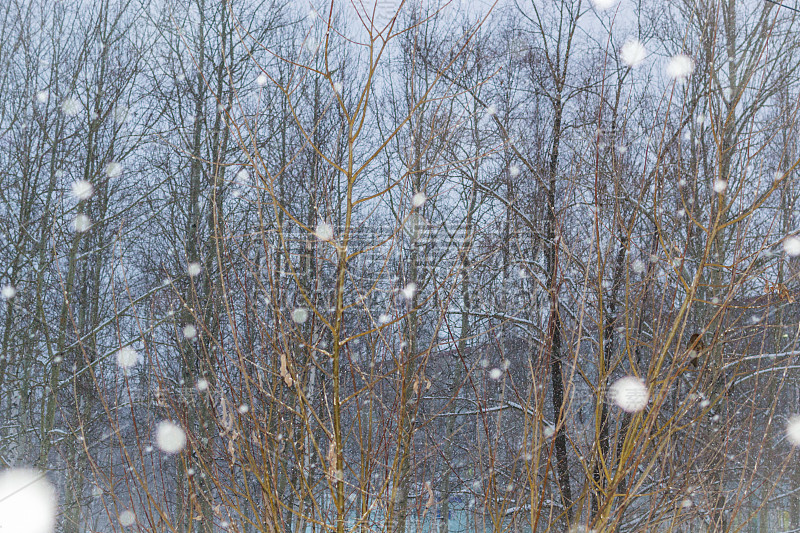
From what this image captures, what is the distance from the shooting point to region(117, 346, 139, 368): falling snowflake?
5.64ft

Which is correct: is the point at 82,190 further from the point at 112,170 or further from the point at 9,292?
the point at 9,292

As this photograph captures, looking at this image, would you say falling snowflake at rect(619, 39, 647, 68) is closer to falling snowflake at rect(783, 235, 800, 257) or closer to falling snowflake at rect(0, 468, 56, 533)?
falling snowflake at rect(783, 235, 800, 257)

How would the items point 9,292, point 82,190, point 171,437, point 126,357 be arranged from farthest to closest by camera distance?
point 82,190
point 9,292
point 171,437
point 126,357

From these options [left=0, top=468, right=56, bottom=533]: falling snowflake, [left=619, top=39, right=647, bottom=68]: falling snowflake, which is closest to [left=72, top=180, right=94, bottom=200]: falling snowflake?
[left=0, top=468, right=56, bottom=533]: falling snowflake

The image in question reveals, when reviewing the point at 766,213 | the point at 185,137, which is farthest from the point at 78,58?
the point at 766,213

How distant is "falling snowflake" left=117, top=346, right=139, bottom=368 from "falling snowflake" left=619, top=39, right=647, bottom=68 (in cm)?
540

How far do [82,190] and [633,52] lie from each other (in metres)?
6.63

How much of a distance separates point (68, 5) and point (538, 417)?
301 inches

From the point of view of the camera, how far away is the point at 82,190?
23.4 ft

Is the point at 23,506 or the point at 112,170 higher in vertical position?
the point at 112,170

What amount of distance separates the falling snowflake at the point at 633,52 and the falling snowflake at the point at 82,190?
624 centimetres

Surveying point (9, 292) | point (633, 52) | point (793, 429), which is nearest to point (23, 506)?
point (9, 292)

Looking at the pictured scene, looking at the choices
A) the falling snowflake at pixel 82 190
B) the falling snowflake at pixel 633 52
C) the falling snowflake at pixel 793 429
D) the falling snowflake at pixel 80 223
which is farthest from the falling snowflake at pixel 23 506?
the falling snowflake at pixel 793 429

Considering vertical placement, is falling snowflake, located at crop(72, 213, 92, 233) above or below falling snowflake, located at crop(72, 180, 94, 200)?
below
